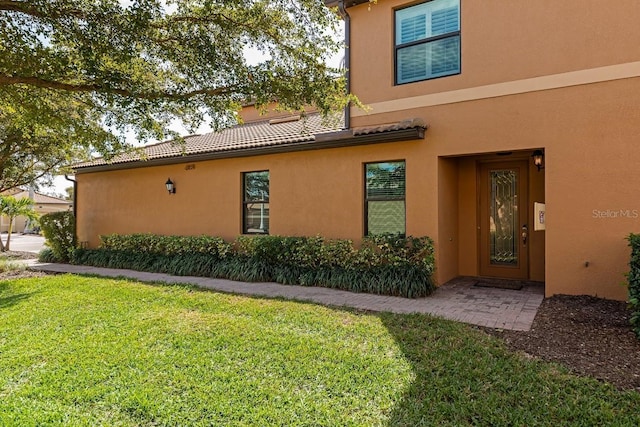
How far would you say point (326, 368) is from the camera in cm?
401

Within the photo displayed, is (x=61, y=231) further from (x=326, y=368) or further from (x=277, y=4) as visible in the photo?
(x=326, y=368)

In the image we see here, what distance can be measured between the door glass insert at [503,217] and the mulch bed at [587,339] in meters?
2.43

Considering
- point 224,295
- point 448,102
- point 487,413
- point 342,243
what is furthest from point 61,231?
point 487,413

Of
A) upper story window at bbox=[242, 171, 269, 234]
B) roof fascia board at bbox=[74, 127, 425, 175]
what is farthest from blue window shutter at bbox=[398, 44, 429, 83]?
upper story window at bbox=[242, 171, 269, 234]

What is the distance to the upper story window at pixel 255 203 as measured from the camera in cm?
1048

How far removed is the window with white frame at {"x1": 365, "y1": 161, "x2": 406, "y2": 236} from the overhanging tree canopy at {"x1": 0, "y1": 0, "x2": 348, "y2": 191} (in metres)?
2.05

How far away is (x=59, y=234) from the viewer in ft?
44.7

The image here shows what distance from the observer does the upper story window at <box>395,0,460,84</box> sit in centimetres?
792

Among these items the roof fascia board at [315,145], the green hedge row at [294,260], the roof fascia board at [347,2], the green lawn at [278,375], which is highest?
the roof fascia board at [347,2]

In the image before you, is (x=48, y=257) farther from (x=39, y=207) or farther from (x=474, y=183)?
(x=39, y=207)

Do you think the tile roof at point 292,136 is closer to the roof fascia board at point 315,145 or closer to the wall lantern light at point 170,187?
the roof fascia board at point 315,145

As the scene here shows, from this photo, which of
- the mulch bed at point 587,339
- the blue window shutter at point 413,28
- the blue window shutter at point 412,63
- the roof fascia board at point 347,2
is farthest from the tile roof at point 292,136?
the mulch bed at point 587,339

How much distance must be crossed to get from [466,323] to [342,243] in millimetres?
3628

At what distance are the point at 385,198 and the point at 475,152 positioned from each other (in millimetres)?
2161
